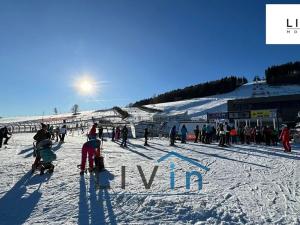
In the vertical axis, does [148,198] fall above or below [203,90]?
below

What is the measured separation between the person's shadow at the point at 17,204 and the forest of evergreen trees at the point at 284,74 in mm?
110233

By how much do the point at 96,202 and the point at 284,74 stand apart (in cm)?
11791

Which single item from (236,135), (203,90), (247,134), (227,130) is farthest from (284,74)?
(227,130)

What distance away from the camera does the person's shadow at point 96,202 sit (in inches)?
209

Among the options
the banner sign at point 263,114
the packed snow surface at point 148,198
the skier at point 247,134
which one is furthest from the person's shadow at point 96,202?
the banner sign at point 263,114

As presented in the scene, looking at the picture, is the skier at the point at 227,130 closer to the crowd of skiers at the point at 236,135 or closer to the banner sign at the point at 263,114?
the crowd of skiers at the point at 236,135

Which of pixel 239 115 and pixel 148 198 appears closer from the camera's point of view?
pixel 148 198

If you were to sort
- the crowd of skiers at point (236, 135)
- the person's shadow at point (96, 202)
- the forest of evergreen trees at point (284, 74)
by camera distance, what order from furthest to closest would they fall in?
the forest of evergreen trees at point (284, 74) → the crowd of skiers at point (236, 135) → the person's shadow at point (96, 202)

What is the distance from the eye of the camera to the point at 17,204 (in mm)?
6160

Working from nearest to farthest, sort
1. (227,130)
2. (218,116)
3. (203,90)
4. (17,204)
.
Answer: (17,204) < (227,130) < (218,116) < (203,90)

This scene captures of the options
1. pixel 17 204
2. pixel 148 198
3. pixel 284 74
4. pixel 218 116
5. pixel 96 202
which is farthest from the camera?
pixel 284 74

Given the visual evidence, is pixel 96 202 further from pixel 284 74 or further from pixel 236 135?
pixel 284 74

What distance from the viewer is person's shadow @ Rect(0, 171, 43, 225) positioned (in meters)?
5.32

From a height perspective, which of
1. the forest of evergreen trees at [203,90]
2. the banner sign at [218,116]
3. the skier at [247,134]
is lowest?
the skier at [247,134]
